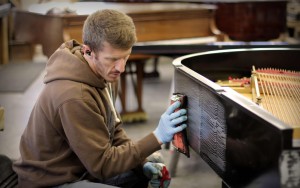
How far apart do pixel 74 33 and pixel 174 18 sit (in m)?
1.06

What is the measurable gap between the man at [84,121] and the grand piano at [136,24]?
215cm

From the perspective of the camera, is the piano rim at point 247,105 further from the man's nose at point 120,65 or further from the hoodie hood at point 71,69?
the hoodie hood at point 71,69

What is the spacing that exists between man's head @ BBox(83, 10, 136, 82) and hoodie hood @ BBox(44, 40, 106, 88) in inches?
1.8

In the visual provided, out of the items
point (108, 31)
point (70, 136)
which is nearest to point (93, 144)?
point (70, 136)

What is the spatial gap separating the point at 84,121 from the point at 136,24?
2.77 meters

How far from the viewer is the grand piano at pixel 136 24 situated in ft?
13.1

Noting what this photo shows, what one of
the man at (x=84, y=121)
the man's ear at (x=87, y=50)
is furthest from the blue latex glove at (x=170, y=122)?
the man's ear at (x=87, y=50)

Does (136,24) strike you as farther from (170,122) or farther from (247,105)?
(247,105)

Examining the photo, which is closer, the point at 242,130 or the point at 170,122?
the point at 242,130

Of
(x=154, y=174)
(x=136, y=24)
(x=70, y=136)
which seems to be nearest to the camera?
(x=70, y=136)

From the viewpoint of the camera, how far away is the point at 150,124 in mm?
4312

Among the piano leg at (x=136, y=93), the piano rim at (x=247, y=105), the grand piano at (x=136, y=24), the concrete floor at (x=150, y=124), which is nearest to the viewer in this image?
the piano rim at (x=247, y=105)

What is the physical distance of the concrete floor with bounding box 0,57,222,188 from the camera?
3.18 metres

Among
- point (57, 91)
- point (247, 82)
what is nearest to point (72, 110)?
Answer: point (57, 91)
